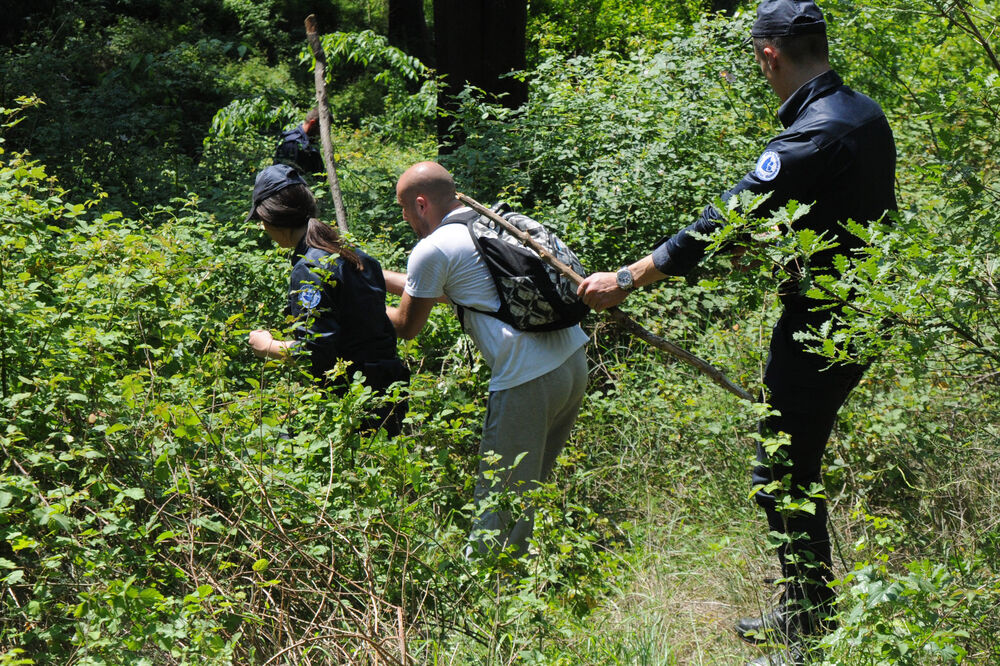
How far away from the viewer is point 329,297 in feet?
12.0

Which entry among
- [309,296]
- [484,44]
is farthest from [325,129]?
[484,44]

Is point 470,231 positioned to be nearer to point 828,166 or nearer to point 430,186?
point 430,186

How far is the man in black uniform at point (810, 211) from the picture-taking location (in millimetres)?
3123

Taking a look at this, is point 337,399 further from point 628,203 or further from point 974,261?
point 628,203

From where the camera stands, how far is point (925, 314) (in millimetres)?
2436

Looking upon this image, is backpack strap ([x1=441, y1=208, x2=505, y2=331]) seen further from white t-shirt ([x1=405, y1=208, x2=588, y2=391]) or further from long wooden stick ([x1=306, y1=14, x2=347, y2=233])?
long wooden stick ([x1=306, y1=14, x2=347, y2=233])

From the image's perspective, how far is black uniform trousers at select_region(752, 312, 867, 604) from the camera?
322 cm

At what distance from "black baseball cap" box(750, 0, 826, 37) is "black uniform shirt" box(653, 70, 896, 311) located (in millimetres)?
178

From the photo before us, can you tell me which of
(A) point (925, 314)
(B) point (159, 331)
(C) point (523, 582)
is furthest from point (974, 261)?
(B) point (159, 331)

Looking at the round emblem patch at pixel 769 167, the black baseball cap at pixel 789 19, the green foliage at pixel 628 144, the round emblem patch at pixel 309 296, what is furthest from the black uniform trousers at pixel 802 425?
the green foliage at pixel 628 144

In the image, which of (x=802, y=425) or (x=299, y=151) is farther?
(x=299, y=151)

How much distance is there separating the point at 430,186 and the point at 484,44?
492cm

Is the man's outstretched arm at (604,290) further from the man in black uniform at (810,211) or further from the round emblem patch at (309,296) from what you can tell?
the round emblem patch at (309,296)

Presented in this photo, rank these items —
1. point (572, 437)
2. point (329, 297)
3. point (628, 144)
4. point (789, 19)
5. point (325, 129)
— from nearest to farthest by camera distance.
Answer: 1. point (789, 19)
2. point (329, 297)
3. point (572, 437)
4. point (325, 129)
5. point (628, 144)
